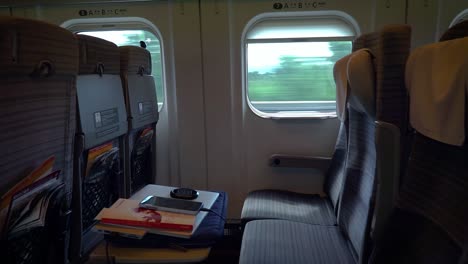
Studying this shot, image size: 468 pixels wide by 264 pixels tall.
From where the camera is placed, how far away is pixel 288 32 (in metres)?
2.46

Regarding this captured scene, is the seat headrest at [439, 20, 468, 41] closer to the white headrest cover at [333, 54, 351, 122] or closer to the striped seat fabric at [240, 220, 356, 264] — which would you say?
the white headrest cover at [333, 54, 351, 122]

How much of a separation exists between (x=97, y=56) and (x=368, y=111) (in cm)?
117

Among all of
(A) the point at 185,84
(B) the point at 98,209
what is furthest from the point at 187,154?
(B) the point at 98,209

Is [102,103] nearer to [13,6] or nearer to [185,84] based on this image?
[185,84]

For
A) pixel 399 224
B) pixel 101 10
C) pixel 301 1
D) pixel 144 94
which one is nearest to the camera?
pixel 399 224

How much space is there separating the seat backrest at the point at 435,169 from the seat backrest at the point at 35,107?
1147mm

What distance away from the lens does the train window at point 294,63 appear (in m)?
2.44

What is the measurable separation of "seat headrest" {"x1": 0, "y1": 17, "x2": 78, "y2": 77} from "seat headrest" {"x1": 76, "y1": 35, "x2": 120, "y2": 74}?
285 millimetres

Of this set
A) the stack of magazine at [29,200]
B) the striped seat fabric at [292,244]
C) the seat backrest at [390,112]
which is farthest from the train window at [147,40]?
the seat backrest at [390,112]

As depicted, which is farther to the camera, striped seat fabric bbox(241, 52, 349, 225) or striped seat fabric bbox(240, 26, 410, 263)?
striped seat fabric bbox(241, 52, 349, 225)

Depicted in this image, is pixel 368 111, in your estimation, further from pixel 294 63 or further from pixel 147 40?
pixel 147 40

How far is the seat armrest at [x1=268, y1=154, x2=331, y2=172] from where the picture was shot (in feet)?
8.14

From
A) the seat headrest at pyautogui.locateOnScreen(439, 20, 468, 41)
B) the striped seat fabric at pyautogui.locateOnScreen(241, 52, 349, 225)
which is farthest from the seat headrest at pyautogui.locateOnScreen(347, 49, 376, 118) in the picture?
the striped seat fabric at pyautogui.locateOnScreen(241, 52, 349, 225)

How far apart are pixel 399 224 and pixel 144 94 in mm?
1523
